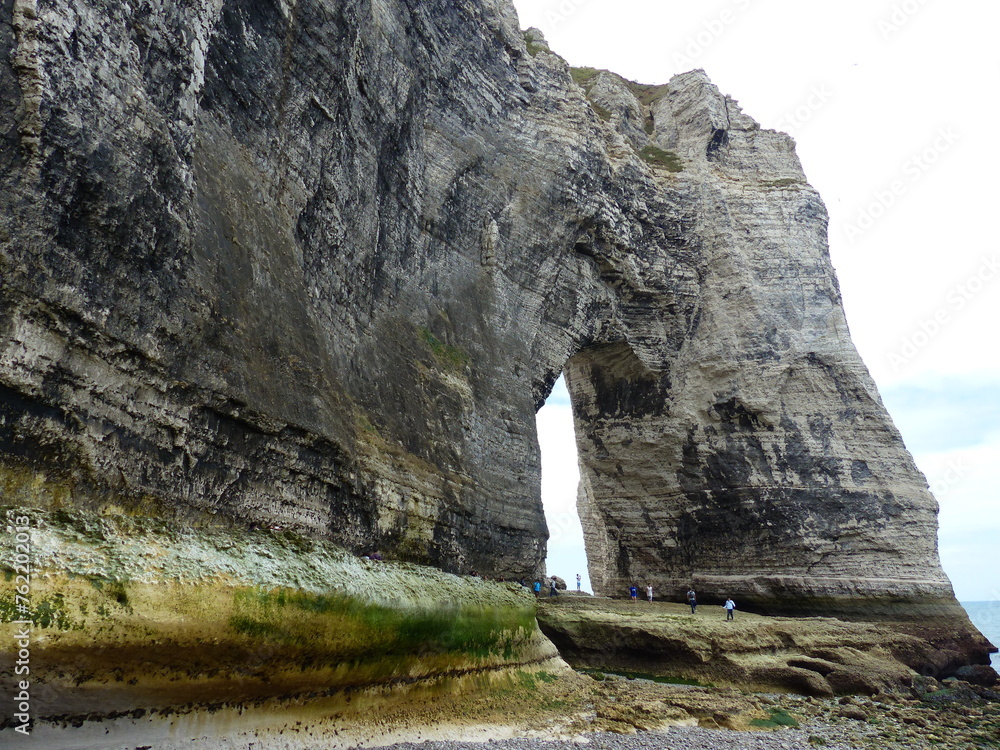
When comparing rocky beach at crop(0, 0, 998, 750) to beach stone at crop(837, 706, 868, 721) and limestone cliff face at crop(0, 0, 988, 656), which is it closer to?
limestone cliff face at crop(0, 0, 988, 656)

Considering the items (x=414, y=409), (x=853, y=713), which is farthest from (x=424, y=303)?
(x=853, y=713)

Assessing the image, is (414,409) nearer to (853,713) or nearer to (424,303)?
(424,303)

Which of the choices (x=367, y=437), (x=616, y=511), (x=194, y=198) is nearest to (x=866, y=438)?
(x=616, y=511)

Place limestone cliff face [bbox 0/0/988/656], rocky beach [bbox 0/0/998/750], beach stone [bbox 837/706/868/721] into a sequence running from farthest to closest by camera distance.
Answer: beach stone [bbox 837/706/868/721], limestone cliff face [bbox 0/0/988/656], rocky beach [bbox 0/0/998/750]

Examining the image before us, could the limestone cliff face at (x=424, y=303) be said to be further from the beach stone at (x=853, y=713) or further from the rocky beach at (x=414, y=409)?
the beach stone at (x=853, y=713)

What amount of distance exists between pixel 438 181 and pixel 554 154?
447 centimetres

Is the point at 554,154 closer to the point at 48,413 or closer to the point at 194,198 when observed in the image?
the point at 194,198

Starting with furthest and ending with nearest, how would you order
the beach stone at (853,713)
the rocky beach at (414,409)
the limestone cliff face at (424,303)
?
the beach stone at (853,713), the limestone cliff face at (424,303), the rocky beach at (414,409)

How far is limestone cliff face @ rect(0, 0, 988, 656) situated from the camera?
19.7ft

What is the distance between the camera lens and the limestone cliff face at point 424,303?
6.00m

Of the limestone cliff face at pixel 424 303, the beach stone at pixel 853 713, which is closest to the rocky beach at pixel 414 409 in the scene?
the limestone cliff face at pixel 424 303

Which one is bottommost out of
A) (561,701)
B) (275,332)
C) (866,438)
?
(561,701)

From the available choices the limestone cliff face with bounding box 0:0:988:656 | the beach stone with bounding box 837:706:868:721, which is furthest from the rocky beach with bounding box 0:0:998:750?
the beach stone with bounding box 837:706:868:721

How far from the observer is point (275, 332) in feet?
27.9
